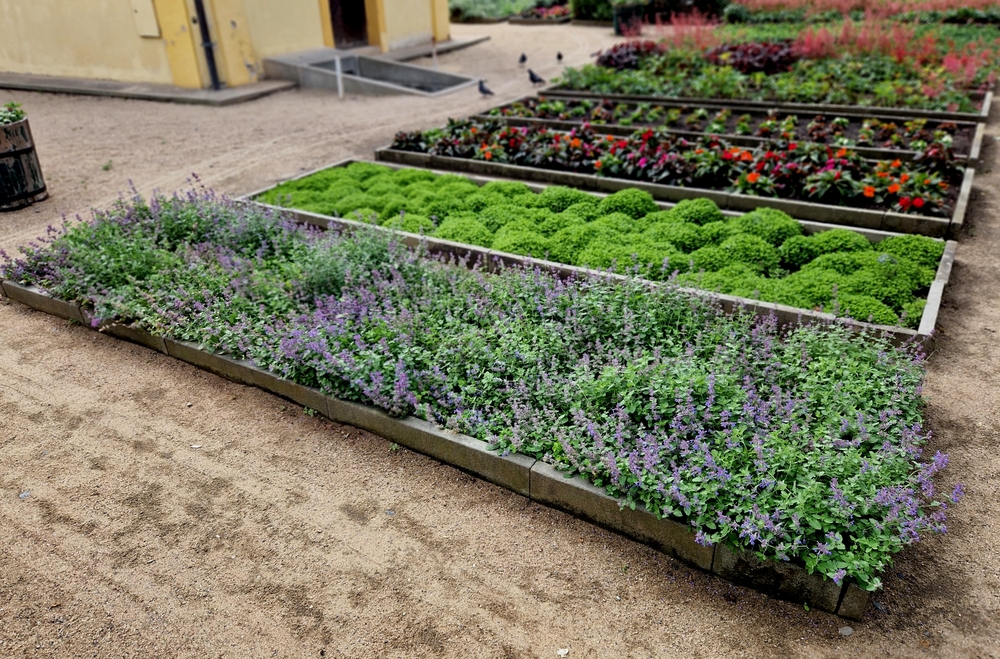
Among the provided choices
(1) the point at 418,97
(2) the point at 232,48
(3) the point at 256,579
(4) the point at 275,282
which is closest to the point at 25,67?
(2) the point at 232,48

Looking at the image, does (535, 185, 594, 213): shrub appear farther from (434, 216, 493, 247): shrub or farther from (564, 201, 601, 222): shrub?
(434, 216, 493, 247): shrub

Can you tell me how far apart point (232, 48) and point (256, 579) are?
14735 millimetres

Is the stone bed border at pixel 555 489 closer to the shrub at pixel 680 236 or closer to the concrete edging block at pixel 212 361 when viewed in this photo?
the concrete edging block at pixel 212 361

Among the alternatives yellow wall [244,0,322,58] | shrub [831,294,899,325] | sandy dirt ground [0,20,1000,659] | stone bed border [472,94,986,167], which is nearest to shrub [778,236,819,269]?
shrub [831,294,899,325]

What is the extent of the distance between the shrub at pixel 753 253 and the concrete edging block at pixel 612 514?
325 centimetres

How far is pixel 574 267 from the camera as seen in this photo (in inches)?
231

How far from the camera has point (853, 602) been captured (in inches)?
122

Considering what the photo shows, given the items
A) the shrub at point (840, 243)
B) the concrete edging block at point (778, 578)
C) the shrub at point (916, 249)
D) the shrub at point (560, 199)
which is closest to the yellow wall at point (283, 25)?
the shrub at point (560, 199)

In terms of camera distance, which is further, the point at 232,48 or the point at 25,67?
the point at 25,67

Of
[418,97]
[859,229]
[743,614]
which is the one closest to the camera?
[743,614]

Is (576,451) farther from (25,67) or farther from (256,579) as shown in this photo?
(25,67)

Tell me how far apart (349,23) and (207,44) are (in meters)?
5.26

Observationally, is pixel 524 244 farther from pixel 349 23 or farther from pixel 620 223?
pixel 349 23

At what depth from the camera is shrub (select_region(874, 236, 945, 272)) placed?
19.8ft
